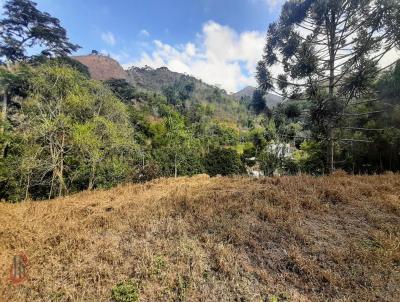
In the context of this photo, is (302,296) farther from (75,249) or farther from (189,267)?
(75,249)

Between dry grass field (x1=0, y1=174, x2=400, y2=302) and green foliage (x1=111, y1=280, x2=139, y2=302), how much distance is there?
125mm

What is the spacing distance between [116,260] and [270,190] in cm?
498

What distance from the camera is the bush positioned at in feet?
112

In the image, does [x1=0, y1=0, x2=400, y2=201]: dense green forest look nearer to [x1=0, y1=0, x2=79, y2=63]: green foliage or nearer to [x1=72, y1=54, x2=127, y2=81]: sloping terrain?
[x1=0, y1=0, x2=79, y2=63]: green foliage

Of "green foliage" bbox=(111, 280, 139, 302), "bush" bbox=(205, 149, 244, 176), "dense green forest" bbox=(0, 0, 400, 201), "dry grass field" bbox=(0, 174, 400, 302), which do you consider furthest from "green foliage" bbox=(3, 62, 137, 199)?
"bush" bbox=(205, 149, 244, 176)

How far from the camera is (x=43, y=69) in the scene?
1780 centimetres

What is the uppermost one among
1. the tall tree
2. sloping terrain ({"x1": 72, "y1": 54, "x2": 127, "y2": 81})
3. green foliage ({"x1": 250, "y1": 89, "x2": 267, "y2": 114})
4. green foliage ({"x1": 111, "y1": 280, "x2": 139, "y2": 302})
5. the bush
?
sloping terrain ({"x1": 72, "y1": 54, "x2": 127, "y2": 81})

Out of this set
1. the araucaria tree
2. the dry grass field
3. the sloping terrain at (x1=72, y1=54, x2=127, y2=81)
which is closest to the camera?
the dry grass field

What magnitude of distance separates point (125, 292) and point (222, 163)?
1217 inches

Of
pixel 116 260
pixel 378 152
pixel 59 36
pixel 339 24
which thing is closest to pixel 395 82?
pixel 339 24

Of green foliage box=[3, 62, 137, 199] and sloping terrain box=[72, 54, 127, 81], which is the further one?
sloping terrain box=[72, 54, 127, 81]

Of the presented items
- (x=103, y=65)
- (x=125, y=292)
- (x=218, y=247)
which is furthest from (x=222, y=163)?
(x=103, y=65)

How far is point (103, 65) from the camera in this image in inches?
7372

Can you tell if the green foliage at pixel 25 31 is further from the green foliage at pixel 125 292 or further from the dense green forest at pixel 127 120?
the green foliage at pixel 125 292
